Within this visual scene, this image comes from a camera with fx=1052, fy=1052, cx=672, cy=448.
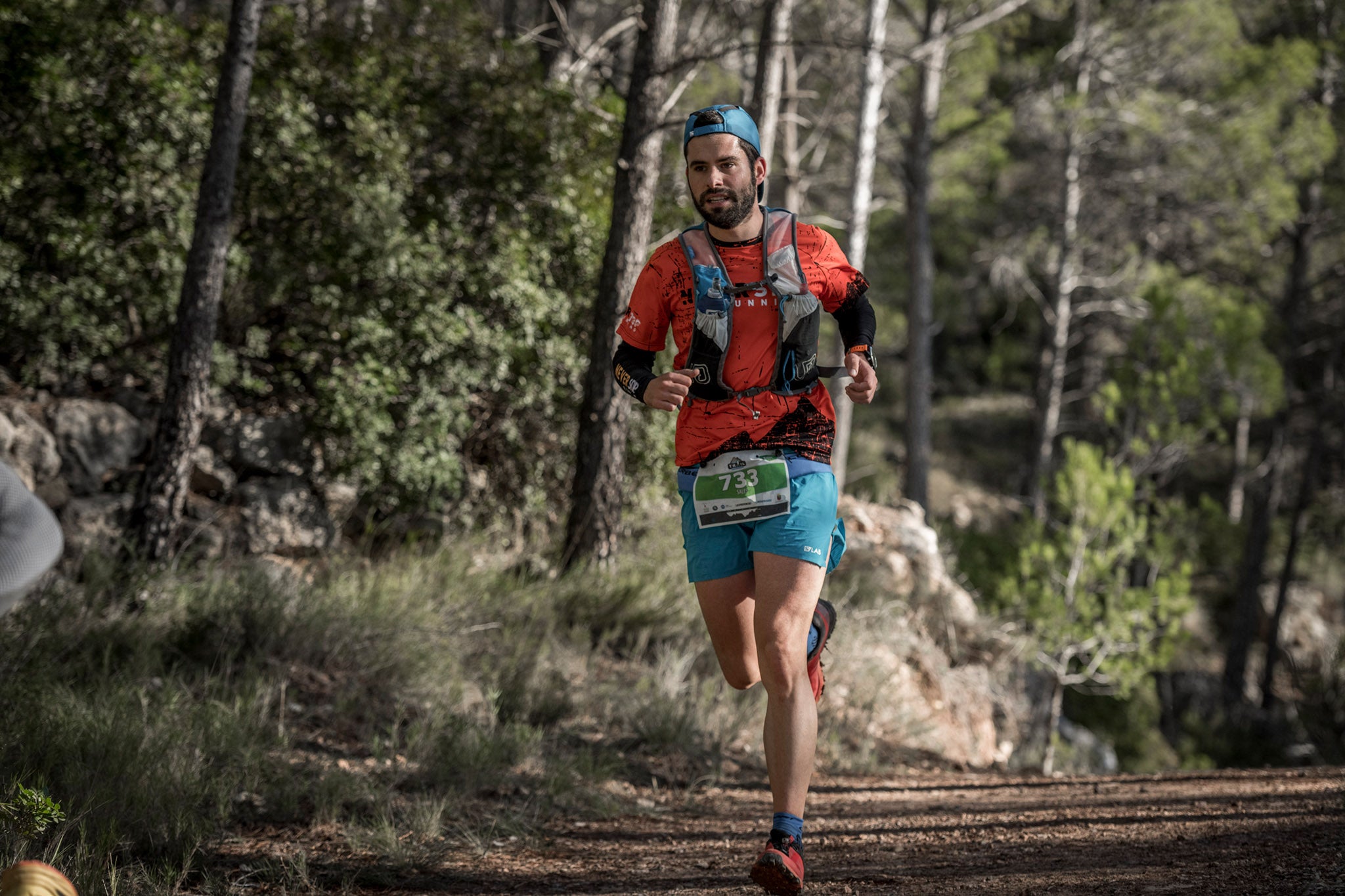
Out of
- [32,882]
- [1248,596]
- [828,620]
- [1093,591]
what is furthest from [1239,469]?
[32,882]

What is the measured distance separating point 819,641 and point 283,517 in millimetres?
4373

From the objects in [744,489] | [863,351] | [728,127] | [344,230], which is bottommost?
[744,489]

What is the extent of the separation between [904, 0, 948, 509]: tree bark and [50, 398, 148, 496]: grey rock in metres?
10.2

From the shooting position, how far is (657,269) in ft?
11.6

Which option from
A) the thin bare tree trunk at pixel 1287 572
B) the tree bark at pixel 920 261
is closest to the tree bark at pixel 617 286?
the tree bark at pixel 920 261

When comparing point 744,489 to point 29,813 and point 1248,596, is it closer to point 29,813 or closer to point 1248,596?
point 29,813

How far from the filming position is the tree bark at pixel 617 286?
6531 mm

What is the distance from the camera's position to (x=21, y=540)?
5.76 ft

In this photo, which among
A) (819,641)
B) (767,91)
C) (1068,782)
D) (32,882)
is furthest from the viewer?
(767,91)

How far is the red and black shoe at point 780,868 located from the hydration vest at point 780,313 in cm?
139

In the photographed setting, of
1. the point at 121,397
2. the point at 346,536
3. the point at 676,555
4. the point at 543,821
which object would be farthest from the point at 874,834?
the point at 121,397

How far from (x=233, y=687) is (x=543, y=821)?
1.62 meters

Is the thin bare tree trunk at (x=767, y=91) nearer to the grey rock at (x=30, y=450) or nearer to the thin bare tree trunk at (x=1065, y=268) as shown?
the grey rock at (x=30, y=450)

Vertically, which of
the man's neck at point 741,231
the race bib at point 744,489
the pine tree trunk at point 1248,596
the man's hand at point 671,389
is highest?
the man's neck at point 741,231
